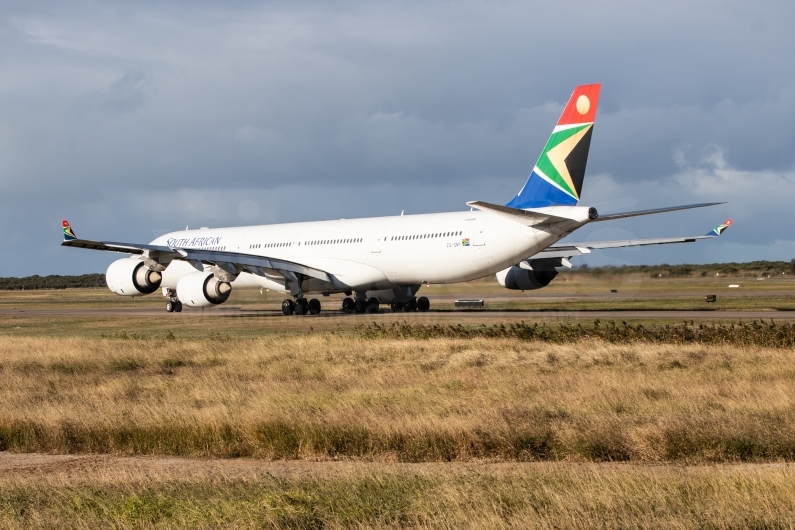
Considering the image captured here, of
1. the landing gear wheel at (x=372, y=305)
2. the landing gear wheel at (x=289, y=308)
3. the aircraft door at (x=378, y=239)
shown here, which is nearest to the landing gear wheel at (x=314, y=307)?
the landing gear wheel at (x=289, y=308)

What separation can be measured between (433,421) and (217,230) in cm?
3744

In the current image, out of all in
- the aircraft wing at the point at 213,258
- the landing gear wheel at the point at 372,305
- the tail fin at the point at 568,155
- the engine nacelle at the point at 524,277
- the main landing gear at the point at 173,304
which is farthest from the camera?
the main landing gear at the point at 173,304

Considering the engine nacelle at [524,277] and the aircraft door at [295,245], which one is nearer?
the engine nacelle at [524,277]

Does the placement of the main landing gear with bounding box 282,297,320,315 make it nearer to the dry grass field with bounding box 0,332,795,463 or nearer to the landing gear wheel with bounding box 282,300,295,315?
the landing gear wheel with bounding box 282,300,295,315

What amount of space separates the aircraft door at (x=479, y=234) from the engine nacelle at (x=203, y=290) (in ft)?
36.9

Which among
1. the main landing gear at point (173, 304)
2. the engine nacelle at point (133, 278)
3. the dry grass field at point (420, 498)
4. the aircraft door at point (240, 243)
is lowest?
the dry grass field at point (420, 498)

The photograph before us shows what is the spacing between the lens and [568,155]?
31906 mm

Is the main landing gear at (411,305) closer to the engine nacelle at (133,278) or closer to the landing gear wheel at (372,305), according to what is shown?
the landing gear wheel at (372,305)

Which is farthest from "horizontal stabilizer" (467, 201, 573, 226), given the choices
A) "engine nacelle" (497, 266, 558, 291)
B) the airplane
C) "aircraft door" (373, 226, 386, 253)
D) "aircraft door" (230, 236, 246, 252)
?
"aircraft door" (230, 236, 246, 252)

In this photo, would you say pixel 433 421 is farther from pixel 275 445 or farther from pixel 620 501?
pixel 620 501

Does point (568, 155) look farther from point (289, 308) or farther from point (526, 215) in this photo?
point (289, 308)

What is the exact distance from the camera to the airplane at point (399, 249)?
3200 centimetres

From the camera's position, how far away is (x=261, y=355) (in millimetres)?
22047

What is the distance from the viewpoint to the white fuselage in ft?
112
